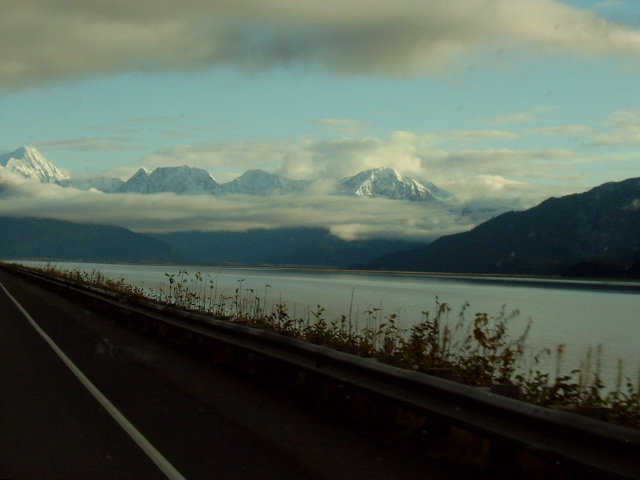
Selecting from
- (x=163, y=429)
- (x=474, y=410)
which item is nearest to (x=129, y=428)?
(x=163, y=429)

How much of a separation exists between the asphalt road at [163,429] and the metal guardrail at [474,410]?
0.46 meters

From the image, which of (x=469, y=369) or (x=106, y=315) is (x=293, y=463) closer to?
(x=469, y=369)

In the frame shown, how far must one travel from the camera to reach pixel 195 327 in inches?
544

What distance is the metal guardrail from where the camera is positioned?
4.96 meters

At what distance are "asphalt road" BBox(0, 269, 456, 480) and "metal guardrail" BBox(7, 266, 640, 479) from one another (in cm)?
46

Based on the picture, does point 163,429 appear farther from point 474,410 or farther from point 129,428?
point 474,410

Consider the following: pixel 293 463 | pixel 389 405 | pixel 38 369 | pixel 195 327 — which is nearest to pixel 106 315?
pixel 195 327

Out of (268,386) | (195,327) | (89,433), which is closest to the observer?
(89,433)

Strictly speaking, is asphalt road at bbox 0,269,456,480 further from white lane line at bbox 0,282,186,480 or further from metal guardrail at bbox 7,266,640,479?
metal guardrail at bbox 7,266,640,479

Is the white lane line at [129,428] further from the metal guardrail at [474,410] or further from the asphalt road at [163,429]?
the metal guardrail at [474,410]

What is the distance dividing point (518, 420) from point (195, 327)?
28.8 feet

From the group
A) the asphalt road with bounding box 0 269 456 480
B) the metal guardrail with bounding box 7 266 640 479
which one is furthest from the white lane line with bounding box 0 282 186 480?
the metal guardrail with bounding box 7 266 640 479

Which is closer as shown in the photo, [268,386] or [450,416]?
[450,416]

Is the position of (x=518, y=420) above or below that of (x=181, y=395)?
above
